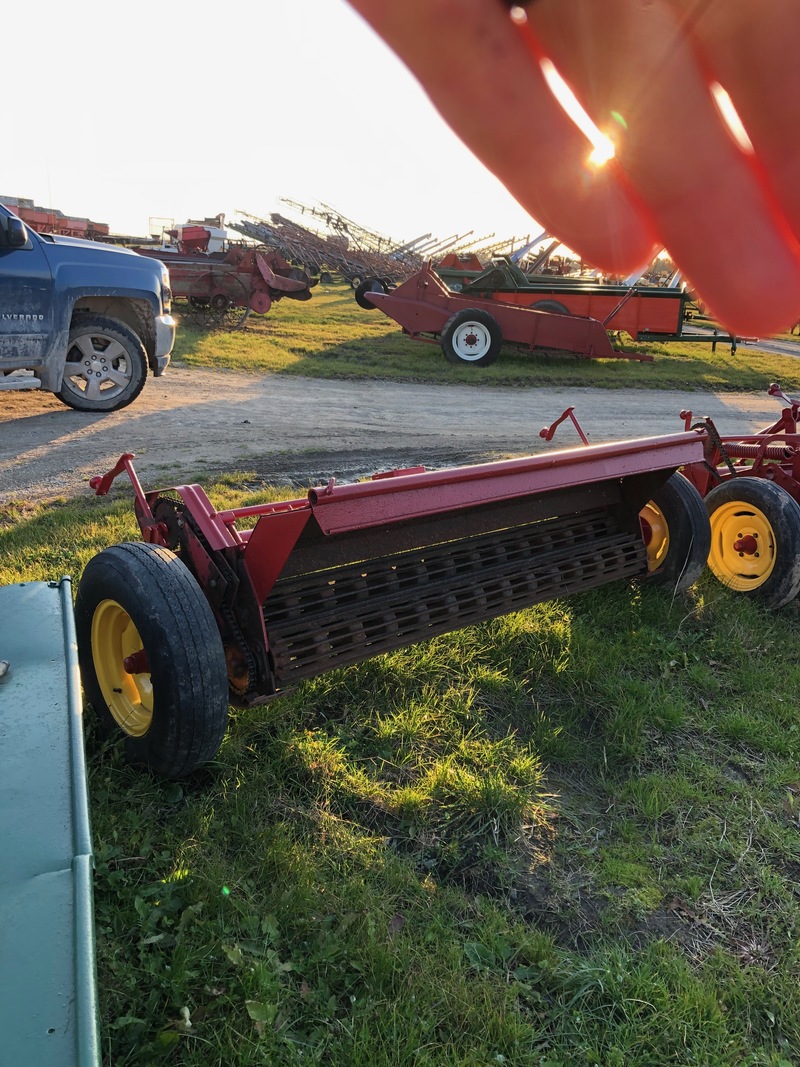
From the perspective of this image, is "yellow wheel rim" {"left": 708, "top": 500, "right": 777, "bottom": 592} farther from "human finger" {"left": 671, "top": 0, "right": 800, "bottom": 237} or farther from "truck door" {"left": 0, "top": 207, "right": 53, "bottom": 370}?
"truck door" {"left": 0, "top": 207, "right": 53, "bottom": 370}

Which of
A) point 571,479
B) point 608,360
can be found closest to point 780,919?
point 571,479

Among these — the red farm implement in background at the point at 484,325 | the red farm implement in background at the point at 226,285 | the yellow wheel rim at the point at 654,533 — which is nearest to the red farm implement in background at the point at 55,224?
the red farm implement in background at the point at 226,285

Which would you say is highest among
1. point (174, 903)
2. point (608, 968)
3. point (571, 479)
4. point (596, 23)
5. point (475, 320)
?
point (475, 320)

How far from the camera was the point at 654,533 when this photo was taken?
14.5 feet

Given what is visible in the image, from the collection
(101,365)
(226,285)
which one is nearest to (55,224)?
(226,285)

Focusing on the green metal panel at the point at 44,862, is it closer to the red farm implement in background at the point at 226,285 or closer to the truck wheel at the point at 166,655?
the truck wheel at the point at 166,655

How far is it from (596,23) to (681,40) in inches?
3.3

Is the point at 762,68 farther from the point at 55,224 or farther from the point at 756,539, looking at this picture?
the point at 55,224

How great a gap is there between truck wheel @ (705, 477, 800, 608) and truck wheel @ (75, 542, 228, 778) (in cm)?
338

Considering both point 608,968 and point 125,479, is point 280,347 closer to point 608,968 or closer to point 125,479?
point 125,479

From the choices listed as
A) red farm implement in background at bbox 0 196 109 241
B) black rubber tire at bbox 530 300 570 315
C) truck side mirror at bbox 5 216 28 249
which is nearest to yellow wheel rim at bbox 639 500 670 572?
truck side mirror at bbox 5 216 28 249

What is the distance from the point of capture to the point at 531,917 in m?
2.24

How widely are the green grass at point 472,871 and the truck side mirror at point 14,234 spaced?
3678mm

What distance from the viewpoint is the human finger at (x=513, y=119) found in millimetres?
739
